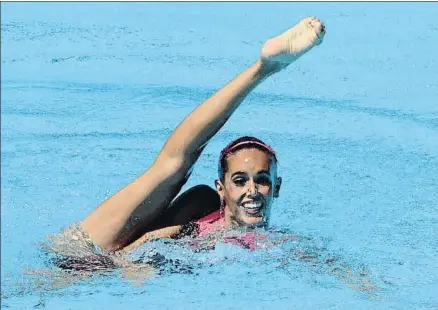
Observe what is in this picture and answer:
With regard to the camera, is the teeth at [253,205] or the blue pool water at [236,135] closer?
the teeth at [253,205]

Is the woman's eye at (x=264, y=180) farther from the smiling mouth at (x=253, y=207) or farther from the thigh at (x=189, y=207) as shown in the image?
the thigh at (x=189, y=207)

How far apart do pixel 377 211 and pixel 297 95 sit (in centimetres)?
169

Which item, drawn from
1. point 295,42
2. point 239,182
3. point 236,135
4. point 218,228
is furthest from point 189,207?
point 236,135

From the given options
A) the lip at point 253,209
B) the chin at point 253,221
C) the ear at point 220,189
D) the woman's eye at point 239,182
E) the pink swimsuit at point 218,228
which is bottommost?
the pink swimsuit at point 218,228

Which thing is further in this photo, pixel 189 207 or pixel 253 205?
pixel 189 207

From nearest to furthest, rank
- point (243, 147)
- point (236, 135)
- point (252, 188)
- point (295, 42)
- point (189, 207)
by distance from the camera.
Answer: point (295, 42)
point (252, 188)
point (243, 147)
point (189, 207)
point (236, 135)

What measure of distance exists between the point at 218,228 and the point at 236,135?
207cm

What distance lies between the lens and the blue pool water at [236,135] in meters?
4.59

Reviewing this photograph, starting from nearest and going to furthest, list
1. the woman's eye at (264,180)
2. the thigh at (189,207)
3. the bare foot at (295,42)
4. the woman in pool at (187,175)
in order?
the bare foot at (295,42), the woman in pool at (187,175), the woman's eye at (264,180), the thigh at (189,207)

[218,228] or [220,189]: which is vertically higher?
[220,189]

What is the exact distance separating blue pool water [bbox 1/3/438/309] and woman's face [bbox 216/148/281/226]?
0.24 meters

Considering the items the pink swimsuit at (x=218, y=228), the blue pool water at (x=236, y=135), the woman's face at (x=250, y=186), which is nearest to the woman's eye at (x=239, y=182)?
the woman's face at (x=250, y=186)

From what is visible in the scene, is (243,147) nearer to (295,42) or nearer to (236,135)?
(295,42)

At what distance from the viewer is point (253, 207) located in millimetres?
4375
